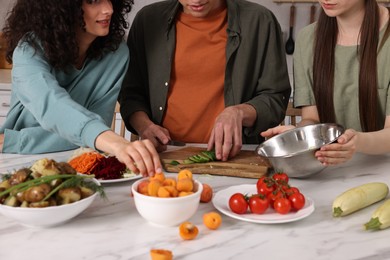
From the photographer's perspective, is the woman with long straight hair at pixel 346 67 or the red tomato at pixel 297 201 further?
the woman with long straight hair at pixel 346 67

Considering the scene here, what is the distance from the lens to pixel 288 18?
3.99 m

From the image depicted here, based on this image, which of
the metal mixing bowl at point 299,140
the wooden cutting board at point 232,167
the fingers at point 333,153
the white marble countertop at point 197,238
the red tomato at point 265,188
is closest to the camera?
the white marble countertop at point 197,238

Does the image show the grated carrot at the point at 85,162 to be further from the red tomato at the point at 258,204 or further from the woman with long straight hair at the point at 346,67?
the woman with long straight hair at the point at 346,67

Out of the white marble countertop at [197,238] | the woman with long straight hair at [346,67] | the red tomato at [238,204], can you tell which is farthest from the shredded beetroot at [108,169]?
the woman with long straight hair at [346,67]

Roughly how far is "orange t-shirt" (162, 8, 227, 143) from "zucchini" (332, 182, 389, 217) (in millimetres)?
885

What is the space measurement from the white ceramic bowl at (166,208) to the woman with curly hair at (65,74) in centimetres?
15

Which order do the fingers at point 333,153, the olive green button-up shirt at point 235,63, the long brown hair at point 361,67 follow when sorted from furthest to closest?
1. the olive green button-up shirt at point 235,63
2. the long brown hair at point 361,67
3. the fingers at point 333,153

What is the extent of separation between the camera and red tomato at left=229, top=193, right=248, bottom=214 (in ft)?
3.90

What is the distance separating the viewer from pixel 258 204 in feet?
3.86

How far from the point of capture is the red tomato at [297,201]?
1.18m

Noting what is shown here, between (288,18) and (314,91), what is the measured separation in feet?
7.18

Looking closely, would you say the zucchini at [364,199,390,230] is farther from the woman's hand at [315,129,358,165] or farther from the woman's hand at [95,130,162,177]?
the woman's hand at [95,130,162,177]

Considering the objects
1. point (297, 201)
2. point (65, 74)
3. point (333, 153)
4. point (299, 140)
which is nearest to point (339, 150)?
point (333, 153)

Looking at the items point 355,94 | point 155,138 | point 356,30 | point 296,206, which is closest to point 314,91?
point 355,94
